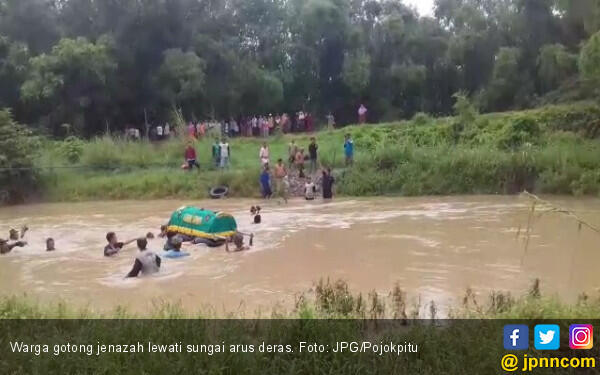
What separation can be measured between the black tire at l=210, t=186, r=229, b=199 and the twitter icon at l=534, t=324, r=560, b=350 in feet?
57.3

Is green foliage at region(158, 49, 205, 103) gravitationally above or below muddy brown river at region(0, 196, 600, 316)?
above

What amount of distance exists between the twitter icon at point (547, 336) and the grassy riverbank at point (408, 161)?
1531 centimetres

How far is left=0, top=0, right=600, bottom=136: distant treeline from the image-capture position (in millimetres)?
31203

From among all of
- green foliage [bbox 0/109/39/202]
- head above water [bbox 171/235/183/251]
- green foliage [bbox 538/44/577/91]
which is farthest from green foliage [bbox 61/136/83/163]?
green foliage [bbox 538/44/577/91]

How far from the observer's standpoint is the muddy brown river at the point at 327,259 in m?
10.2

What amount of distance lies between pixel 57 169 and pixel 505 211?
636 inches

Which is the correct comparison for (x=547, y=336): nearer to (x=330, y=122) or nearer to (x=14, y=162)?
(x=14, y=162)

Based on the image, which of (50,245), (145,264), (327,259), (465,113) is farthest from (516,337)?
(465,113)

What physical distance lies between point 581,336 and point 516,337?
0.54 m

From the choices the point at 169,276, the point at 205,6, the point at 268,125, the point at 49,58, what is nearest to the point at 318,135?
the point at 268,125

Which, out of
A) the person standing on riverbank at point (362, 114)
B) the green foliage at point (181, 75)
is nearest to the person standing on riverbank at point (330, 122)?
the person standing on riverbank at point (362, 114)

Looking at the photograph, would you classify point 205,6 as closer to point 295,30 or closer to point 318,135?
point 295,30

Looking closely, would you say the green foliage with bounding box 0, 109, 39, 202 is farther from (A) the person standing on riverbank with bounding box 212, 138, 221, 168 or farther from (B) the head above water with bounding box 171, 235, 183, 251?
(B) the head above water with bounding box 171, 235, 183, 251

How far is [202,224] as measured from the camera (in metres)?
13.8
